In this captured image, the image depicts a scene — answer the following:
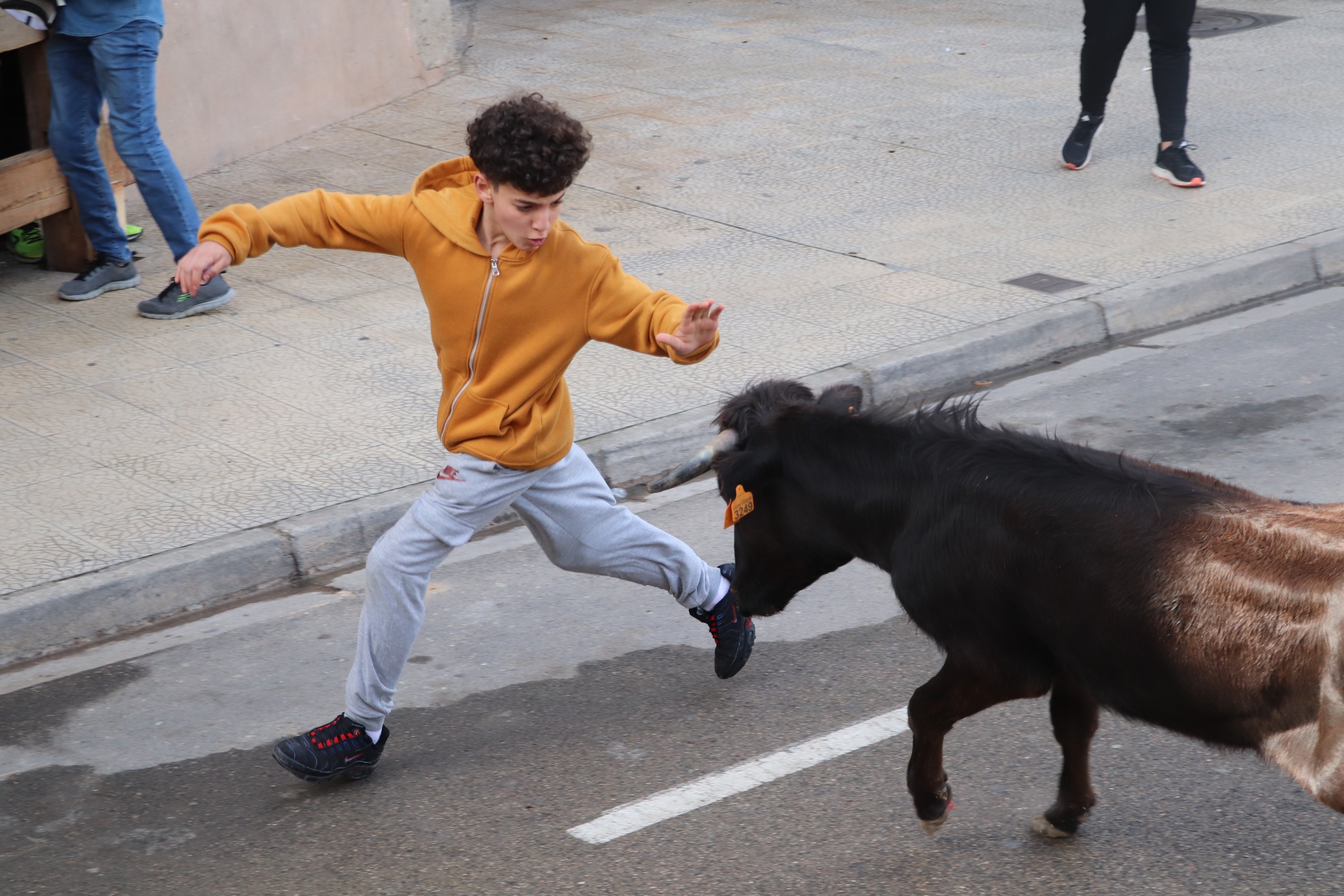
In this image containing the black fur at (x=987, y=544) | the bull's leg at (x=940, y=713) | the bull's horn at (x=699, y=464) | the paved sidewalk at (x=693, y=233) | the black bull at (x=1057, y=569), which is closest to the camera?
the black bull at (x=1057, y=569)

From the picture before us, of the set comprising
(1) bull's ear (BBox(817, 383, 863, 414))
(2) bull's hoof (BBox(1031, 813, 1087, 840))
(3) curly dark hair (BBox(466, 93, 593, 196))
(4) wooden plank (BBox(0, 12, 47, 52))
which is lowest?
(2) bull's hoof (BBox(1031, 813, 1087, 840))

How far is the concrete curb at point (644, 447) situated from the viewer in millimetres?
4941

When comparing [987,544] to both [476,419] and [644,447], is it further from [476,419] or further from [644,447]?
[644,447]

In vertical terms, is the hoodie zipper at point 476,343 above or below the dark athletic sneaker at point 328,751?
above

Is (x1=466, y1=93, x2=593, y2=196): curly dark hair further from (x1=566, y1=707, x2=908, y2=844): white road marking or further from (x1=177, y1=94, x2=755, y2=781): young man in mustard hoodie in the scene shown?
(x1=566, y1=707, x2=908, y2=844): white road marking

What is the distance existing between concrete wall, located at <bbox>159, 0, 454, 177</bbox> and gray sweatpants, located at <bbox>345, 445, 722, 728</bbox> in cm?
661

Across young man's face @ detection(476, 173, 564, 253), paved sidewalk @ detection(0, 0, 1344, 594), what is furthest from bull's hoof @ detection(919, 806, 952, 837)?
paved sidewalk @ detection(0, 0, 1344, 594)

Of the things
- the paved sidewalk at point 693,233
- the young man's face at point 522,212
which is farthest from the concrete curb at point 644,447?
the young man's face at point 522,212

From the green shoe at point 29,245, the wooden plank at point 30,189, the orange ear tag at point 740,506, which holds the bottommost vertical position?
the green shoe at point 29,245

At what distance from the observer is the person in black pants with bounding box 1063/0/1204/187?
9117 millimetres

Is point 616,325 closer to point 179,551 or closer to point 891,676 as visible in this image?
point 891,676

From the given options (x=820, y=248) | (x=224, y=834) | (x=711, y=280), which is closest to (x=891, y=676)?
(x=224, y=834)

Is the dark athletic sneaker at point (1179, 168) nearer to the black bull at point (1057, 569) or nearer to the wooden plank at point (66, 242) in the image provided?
the black bull at point (1057, 569)

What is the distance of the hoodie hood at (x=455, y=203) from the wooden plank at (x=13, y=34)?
4390 millimetres
